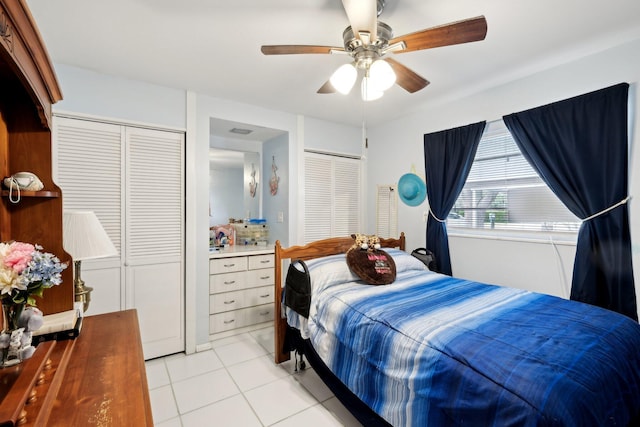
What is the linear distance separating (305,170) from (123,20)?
2.12m

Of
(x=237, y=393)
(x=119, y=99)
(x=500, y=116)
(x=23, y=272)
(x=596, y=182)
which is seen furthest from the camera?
(x=500, y=116)

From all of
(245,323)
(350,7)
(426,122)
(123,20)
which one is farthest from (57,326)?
(426,122)

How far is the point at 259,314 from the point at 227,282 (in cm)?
56

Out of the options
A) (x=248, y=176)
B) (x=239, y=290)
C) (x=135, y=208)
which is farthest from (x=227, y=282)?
(x=248, y=176)

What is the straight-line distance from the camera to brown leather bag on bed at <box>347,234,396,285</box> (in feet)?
7.52

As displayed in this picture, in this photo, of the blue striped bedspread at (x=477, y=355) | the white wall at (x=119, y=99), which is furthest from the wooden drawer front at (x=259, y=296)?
the white wall at (x=119, y=99)

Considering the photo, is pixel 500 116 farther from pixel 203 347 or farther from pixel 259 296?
pixel 203 347

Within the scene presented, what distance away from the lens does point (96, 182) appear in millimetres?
2443

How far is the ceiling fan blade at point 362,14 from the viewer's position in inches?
49.2

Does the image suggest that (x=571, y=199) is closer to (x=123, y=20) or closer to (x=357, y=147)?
(x=357, y=147)

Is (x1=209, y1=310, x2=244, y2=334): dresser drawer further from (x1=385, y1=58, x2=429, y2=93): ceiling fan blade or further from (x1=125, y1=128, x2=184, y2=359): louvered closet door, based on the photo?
(x1=385, y1=58, x2=429, y2=93): ceiling fan blade

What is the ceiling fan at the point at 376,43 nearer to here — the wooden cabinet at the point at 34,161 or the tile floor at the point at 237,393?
the wooden cabinet at the point at 34,161

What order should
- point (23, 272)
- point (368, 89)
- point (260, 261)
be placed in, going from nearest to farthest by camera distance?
1. point (23, 272)
2. point (368, 89)
3. point (260, 261)

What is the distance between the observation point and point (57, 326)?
127 cm
